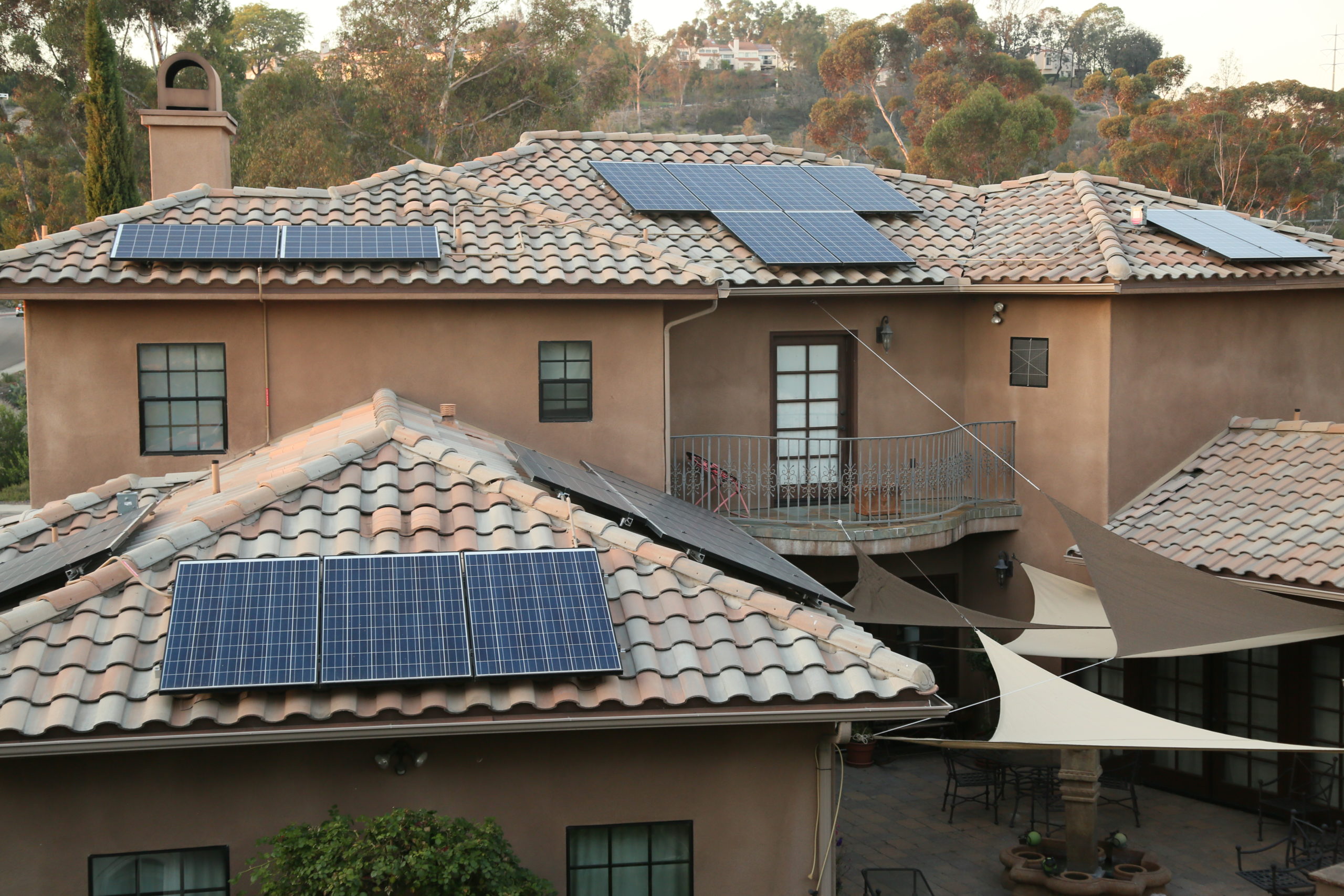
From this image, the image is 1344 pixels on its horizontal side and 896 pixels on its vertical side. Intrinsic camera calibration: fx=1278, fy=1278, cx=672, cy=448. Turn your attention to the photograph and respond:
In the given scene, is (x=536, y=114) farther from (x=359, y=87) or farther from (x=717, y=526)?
(x=717, y=526)

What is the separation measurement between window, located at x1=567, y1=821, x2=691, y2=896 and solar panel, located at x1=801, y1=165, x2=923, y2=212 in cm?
1189

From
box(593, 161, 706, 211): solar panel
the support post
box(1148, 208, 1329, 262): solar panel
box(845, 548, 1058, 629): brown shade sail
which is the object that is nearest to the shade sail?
box(845, 548, 1058, 629): brown shade sail

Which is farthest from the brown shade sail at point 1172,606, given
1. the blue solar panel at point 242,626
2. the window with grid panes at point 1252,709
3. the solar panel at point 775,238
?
the blue solar panel at point 242,626

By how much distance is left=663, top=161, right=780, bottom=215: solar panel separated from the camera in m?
18.0

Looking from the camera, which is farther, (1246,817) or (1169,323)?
(1169,323)

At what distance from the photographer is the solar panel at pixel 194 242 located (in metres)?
14.1

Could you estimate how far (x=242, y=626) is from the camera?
26.4ft

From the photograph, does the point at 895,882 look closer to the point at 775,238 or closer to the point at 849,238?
the point at 775,238

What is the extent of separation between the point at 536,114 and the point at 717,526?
34381 mm

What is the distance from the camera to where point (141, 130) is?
44.1 metres

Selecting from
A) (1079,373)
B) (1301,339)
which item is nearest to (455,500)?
(1079,373)

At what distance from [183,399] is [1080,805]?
35.1 feet

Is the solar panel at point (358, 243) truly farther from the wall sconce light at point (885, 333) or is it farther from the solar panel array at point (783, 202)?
the wall sconce light at point (885, 333)

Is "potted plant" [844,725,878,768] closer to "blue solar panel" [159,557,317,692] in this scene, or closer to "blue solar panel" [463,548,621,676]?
"blue solar panel" [463,548,621,676]
